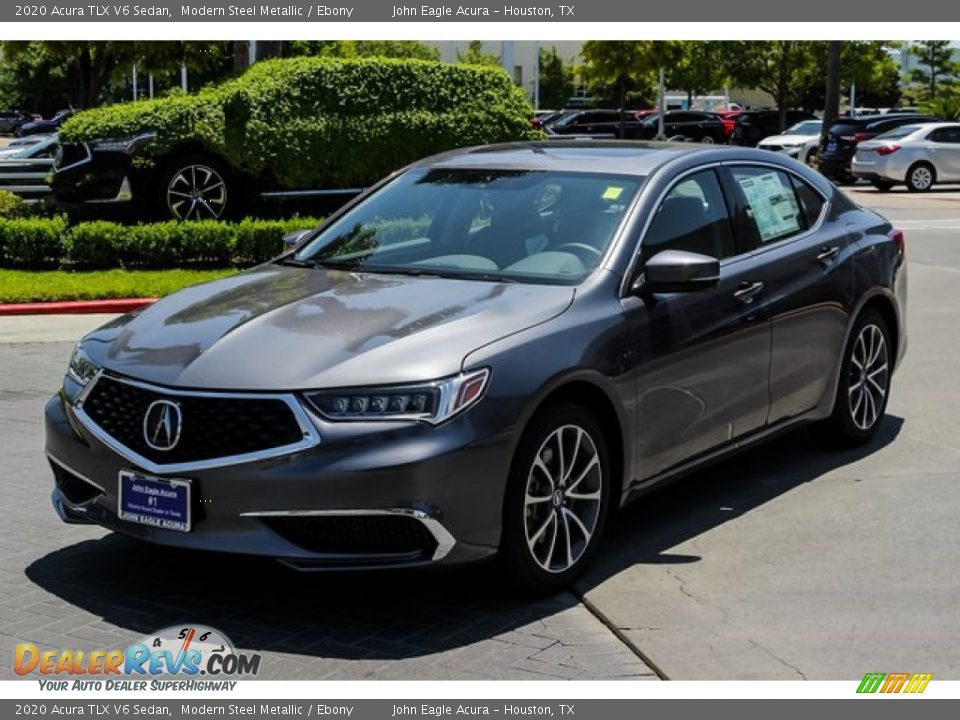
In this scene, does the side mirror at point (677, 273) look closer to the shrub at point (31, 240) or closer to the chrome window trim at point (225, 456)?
the chrome window trim at point (225, 456)

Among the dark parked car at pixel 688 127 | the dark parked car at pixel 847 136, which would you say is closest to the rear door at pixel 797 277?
the dark parked car at pixel 847 136

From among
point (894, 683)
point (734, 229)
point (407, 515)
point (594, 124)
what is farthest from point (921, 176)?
point (407, 515)

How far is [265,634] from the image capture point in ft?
17.4

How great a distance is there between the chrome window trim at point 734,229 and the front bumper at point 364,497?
3.96 ft

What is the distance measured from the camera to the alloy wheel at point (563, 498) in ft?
18.4

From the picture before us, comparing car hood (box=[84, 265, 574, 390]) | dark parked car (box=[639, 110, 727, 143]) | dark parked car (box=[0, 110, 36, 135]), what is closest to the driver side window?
car hood (box=[84, 265, 574, 390])

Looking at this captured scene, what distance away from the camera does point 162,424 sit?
531cm

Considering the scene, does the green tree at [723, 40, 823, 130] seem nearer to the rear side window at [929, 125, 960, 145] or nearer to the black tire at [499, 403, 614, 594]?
the rear side window at [929, 125, 960, 145]

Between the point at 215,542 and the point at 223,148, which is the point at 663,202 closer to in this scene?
the point at 215,542

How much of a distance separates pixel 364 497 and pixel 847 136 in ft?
101

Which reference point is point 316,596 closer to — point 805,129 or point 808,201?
point 808,201

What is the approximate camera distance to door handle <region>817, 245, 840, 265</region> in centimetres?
752

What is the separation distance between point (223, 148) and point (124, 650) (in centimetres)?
1173
